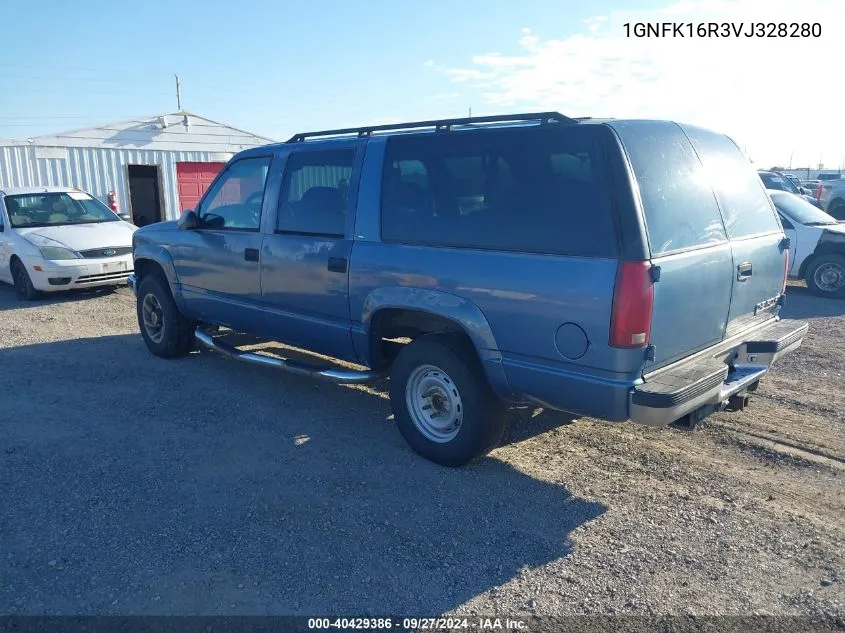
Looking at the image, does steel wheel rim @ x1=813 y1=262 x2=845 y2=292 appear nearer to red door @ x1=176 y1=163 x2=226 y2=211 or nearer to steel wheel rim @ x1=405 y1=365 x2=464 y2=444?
steel wheel rim @ x1=405 y1=365 x2=464 y2=444

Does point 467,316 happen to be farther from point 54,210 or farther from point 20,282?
point 54,210

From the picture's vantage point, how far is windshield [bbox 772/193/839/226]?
10.8 metres

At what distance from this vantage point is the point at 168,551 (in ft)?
11.4

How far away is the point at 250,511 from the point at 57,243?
7.97 metres

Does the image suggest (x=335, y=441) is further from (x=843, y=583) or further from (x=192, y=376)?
(x=843, y=583)

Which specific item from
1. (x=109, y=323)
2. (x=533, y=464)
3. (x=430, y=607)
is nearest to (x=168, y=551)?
(x=430, y=607)

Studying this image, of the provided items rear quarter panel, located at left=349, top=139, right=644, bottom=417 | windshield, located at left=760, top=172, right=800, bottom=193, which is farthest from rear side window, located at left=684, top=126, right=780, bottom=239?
windshield, located at left=760, top=172, right=800, bottom=193

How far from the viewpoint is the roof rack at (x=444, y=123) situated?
12.6 feet

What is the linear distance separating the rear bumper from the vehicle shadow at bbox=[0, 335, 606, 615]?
32.0 inches

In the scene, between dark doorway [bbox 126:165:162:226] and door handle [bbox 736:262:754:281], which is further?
dark doorway [bbox 126:165:162:226]

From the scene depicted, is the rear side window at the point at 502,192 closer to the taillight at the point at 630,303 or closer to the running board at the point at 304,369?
the taillight at the point at 630,303

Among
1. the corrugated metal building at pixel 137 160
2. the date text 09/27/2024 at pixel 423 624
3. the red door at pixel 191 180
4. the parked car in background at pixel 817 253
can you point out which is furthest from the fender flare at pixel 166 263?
the red door at pixel 191 180

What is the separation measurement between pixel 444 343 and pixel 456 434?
587mm

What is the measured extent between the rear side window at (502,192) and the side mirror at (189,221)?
2353 mm
